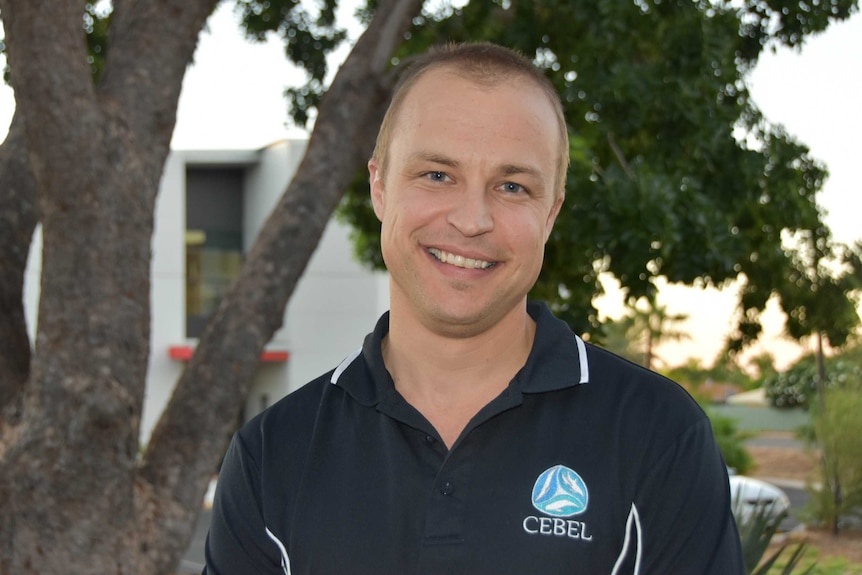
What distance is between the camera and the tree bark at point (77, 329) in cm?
664

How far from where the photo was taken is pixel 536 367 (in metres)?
2.13

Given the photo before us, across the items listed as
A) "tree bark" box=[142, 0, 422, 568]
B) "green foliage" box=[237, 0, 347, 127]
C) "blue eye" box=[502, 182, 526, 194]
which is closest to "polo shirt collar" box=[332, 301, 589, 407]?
"blue eye" box=[502, 182, 526, 194]

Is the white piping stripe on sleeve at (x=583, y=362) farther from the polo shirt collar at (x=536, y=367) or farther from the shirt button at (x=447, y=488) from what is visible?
the shirt button at (x=447, y=488)

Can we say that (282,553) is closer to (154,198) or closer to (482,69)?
(482,69)

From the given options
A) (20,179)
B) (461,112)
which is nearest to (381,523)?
(461,112)

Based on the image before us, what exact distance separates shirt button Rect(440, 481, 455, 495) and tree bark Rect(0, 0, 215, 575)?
5.12 m

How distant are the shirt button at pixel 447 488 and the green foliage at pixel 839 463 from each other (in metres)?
21.1

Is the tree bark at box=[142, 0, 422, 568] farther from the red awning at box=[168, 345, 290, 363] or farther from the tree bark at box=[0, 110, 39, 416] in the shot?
the red awning at box=[168, 345, 290, 363]

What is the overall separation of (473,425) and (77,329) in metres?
5.25

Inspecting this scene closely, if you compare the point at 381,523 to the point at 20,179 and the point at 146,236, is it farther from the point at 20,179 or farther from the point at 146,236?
the point at 20,179

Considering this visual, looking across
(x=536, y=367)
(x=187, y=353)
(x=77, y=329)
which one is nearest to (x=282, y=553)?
(x=536, y=367)

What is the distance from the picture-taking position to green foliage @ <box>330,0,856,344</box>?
8.34 meters

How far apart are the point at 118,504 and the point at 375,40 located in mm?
4158

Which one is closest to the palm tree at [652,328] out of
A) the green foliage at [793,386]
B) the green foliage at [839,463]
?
the green foliage at [793,386]
